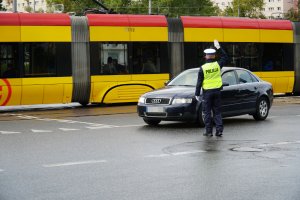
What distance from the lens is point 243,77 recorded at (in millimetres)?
16641

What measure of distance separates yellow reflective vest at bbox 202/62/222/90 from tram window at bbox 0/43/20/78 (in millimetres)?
9360

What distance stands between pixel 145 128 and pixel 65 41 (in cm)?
790

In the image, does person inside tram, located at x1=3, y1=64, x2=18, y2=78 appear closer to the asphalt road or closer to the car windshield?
the asphalt road

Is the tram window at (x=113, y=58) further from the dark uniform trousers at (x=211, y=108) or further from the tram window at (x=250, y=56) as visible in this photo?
the dark uniform trousers at (x=211, y=108)

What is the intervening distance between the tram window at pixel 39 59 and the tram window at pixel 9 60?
35cm

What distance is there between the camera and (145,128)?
15.3 meters

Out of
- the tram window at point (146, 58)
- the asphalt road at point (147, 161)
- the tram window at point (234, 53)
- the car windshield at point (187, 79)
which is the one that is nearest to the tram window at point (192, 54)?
the tram window at point (146, 58)

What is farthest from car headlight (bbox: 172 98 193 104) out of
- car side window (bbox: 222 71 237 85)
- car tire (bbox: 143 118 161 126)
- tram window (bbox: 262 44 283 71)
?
tram window (bbox: 262 44 283 71)

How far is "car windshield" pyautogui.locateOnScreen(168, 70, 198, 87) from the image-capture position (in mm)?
16078

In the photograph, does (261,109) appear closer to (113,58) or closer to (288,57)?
(113,58)

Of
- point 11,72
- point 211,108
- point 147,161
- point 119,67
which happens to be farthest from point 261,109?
point 11,72

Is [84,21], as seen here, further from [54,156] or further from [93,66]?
[54,156]

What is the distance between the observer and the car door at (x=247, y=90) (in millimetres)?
16203

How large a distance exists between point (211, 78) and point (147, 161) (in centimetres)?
383
